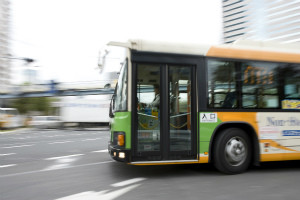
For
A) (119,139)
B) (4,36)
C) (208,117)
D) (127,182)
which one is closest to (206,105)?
(208,117)

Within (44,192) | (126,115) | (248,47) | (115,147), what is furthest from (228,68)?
A: (44,192)

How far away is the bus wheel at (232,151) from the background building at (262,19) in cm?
7196

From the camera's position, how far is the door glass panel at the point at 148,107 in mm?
5473

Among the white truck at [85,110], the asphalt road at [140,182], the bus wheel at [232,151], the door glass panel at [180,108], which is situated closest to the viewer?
the asphalt road at [140,182]

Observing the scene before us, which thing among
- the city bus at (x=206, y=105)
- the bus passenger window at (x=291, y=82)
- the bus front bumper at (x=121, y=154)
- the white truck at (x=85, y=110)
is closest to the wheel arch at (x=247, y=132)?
the city bus at (x=206, y=105)

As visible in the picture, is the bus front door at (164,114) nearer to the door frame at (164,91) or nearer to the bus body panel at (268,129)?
the door frame at (164,91)

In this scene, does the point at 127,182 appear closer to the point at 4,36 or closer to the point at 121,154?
the point at 121,154

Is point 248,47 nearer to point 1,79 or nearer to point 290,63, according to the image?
point 290,63

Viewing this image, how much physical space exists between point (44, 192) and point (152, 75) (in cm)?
273

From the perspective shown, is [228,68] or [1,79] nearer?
[228,68]

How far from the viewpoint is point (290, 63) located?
20.8 feet

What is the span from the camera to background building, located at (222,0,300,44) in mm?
80500

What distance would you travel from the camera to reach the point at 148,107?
557cm

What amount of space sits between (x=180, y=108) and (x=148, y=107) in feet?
2.06
